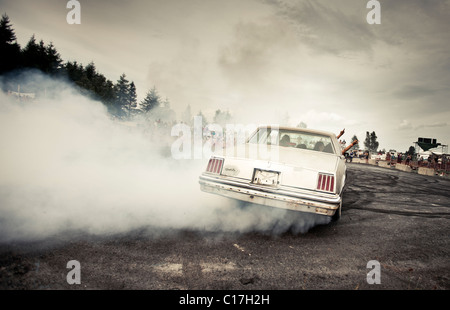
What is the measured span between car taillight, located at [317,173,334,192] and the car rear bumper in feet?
0.28

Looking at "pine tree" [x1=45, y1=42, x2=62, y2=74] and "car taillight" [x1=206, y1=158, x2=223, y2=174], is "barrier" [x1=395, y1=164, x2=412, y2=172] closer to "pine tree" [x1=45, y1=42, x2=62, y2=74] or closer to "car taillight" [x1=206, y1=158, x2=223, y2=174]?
"car taillight" [x1=206, y1=158, x2=223, y2=174]

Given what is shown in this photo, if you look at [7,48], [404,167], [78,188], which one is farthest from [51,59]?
[404,167]

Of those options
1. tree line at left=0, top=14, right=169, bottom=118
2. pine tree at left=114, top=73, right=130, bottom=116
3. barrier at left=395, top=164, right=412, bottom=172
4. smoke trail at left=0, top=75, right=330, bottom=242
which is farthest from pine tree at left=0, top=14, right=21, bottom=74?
barrier at left=395, top=164, right=412, bottom=172

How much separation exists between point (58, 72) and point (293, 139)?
5126cm

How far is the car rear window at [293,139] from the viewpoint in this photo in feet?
13.2

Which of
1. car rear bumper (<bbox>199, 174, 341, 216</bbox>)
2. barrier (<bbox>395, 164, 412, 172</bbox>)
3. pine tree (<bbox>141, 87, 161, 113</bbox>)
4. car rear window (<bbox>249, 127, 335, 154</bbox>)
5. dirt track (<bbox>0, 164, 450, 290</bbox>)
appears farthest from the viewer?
pine tree (<bbox>141, 87, 161, 113</bbox>)

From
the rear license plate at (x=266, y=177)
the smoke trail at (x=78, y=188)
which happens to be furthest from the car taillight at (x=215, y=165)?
the smoke trail at (x=78, y=188)

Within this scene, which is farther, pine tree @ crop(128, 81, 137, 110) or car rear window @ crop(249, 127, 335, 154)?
pine tree @ crop(128, 81, 137, 110)

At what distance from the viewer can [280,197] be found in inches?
111

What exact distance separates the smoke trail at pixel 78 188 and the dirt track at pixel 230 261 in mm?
327

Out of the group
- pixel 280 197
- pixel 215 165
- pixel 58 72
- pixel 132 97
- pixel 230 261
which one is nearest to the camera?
pixel 230 261

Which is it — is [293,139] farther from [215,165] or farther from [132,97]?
[132,97]

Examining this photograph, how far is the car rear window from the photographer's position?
403 cm

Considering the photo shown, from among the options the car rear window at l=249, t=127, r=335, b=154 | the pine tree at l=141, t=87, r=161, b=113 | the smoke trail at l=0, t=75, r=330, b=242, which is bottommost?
the smoke trail at l=0, t=75, r=330, b=242
